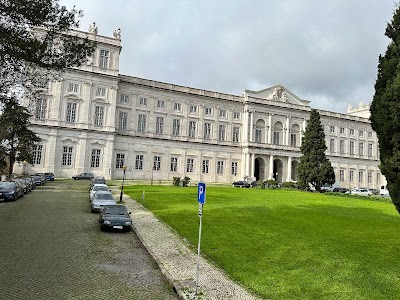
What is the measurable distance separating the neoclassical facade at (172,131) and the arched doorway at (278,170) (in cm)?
25

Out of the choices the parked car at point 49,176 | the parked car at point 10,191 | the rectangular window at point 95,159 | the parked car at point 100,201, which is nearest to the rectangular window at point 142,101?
the rectangular window at point 95,159

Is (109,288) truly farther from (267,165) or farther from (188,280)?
(267,165)

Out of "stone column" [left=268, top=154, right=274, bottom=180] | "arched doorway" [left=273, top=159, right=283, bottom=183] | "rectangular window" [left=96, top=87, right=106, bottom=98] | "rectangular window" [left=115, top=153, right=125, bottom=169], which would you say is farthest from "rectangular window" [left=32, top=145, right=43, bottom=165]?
"arched doorway" [left=273, top=159, right=283, bottom=183]

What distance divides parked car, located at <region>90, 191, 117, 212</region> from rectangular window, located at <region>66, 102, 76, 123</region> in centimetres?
3526

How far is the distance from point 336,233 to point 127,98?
51771mm

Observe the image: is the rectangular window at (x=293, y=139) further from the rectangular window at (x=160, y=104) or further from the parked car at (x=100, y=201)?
the parked car at (x=100, y=201)

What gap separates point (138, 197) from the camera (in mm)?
32031

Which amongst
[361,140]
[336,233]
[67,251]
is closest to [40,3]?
[67,251]

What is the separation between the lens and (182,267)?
12070 mm

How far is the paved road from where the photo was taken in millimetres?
9570

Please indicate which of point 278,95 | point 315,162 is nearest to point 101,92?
point 315,162

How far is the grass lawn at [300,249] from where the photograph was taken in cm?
984

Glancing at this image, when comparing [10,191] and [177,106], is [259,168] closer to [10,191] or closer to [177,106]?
[177,106]

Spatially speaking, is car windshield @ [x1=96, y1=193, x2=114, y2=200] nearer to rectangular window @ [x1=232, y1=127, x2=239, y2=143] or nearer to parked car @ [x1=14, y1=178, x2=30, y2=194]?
parked car @ [x1=14, y1=178, x2=30, y2=194]
